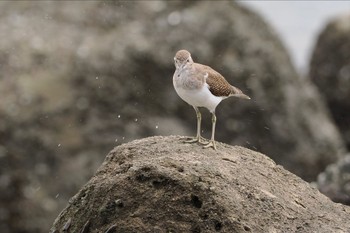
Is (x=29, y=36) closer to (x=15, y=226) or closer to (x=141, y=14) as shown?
(x=141, y=14)

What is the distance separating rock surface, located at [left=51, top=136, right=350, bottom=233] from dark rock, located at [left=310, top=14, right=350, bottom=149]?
455 inches

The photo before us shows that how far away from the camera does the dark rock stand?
60.4 feet

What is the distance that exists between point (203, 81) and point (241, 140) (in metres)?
5.59

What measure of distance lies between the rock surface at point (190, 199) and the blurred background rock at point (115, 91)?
206 inches

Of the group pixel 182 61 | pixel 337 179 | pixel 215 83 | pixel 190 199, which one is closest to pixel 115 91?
pixel 337 179

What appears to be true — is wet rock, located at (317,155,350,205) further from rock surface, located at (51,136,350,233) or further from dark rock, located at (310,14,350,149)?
dark rock, located at (310,14,350,149)

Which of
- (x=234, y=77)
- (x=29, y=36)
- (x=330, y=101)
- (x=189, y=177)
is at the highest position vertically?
(x=330, y=101)

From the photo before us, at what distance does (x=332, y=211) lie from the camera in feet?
21.9

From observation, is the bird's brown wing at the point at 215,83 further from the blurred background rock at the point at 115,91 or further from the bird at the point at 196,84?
the blurred background rock at the point at 115,91

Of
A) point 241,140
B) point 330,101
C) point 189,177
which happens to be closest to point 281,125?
point 241,140

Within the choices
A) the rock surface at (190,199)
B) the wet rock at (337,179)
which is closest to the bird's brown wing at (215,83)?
the rock surface at (190,199)

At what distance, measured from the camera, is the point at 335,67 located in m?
18.9

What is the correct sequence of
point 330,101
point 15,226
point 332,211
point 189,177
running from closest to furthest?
1. point 189,177
2. point 332,211
3. point 15,226
4. point 330,101

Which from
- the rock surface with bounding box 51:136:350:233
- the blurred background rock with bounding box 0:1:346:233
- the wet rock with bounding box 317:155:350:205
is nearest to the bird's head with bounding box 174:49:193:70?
the rock surface with bounding box 51:136:350:233
